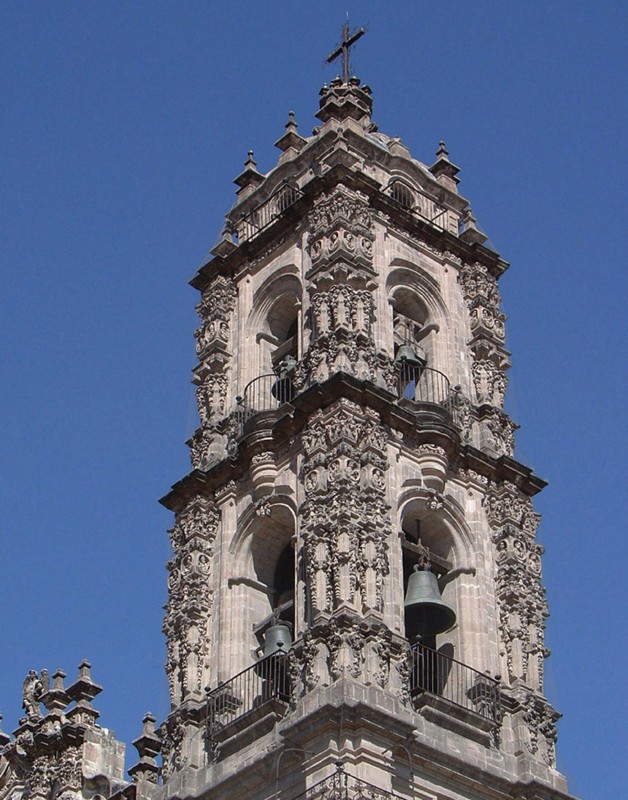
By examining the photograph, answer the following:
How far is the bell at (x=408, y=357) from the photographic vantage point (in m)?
31.7

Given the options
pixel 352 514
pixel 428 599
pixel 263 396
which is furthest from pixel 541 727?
pixel 263 396

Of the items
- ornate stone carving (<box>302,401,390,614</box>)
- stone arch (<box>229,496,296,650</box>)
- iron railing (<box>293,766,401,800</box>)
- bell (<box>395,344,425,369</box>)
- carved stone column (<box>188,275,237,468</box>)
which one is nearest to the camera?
iron railing (<box>293,766,401,800</box>)

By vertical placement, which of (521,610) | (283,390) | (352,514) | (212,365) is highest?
(212,365)

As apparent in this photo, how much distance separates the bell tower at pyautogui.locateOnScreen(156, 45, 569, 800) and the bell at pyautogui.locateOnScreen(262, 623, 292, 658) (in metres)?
0.08

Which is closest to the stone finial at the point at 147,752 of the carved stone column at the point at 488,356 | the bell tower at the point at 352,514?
the bell tower at the point at 352,514

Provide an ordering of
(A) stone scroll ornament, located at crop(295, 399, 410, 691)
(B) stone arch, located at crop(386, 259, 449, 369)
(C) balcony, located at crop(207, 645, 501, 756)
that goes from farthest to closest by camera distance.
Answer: (B) stone arch, located at crop(386, 259, 449, 369) < (C) balcony, located at crop(207, 645, 501, 756) < (A) stone scroll ornament, located at crop(295, 399, 410, 691)

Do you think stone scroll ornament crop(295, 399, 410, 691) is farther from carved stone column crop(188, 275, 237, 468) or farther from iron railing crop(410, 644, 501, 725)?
carved stone column crop(188, 275, 237, 468)

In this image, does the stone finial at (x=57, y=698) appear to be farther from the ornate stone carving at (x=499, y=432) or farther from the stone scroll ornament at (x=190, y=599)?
the ornate stone carving at (x=499, y=432)

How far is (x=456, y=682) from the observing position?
1109 inches

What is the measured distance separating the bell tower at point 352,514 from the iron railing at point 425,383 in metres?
0.04

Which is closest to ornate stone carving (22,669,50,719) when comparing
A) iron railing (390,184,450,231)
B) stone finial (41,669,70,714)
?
stone finial (41,669,70,714)

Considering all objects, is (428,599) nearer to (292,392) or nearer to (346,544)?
(346,544)

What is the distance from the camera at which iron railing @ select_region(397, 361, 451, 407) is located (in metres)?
31.5

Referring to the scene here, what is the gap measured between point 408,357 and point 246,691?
264 inches
